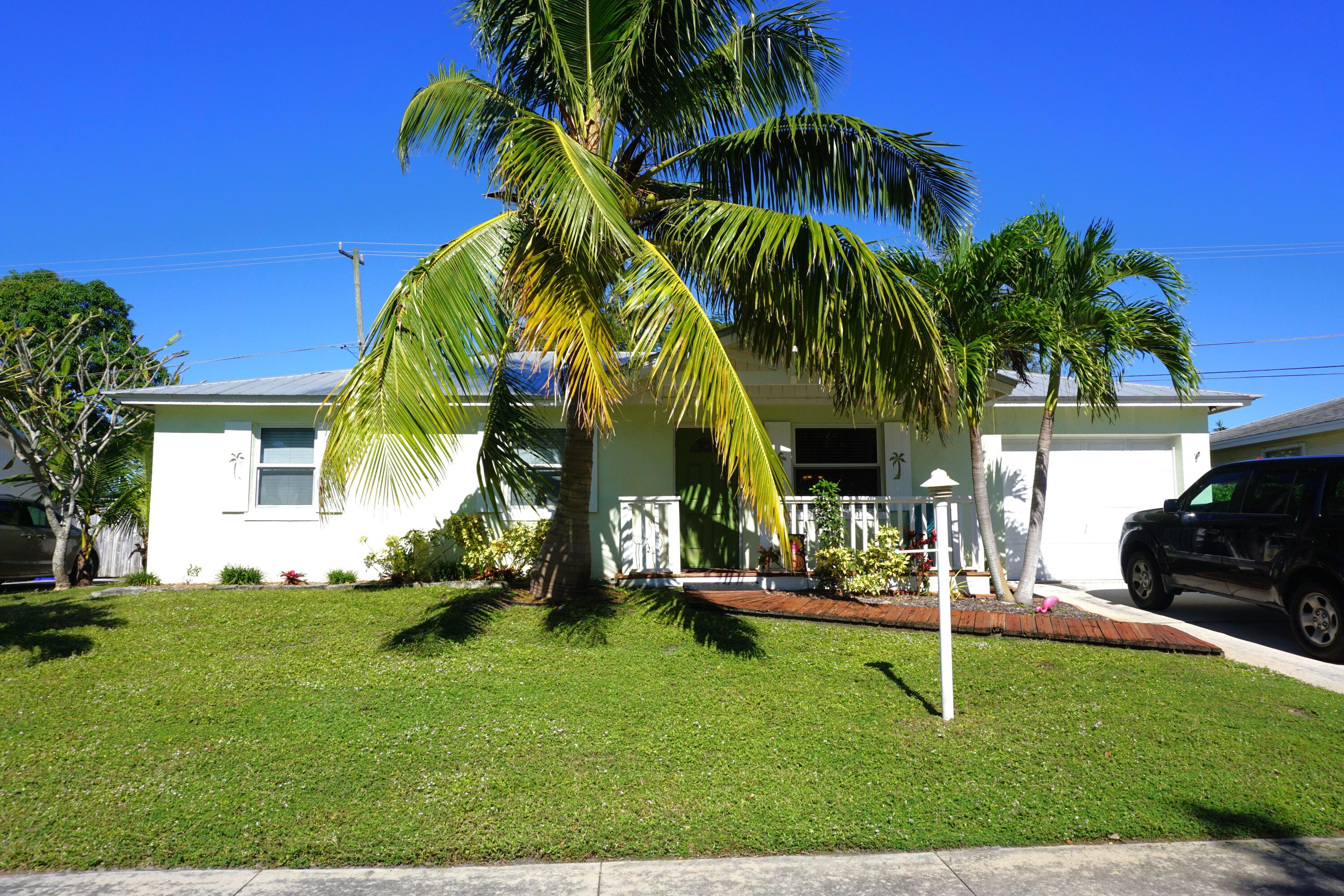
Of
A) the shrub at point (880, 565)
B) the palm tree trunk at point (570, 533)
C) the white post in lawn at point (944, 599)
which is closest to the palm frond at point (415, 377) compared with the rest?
the palm tree trunk at point (570, 533)

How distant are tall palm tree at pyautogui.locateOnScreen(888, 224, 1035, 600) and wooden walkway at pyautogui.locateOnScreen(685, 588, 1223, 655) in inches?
84.7

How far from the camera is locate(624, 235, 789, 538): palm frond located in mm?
5805

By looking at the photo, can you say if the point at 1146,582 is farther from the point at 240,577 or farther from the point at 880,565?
the point at 240,577

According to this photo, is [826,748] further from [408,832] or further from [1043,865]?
[408,832]

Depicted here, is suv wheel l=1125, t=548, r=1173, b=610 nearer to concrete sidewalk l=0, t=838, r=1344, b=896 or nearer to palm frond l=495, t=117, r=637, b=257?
concrete sidewalk l=0, t=838, r=1344, b=896

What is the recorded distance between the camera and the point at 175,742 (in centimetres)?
550

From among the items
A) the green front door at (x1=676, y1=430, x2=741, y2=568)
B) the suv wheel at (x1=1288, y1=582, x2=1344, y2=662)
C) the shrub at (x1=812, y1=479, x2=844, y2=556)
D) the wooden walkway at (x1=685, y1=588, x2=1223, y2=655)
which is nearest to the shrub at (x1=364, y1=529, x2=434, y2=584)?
the green front door at (x1=676, y1=430, x2=741, y2=568)

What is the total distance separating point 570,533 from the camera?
9.09m

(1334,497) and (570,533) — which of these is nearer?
(1334,497)

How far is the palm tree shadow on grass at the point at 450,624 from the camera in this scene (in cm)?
776

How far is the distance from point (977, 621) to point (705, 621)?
2675mm

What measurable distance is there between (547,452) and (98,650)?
5.15 meters

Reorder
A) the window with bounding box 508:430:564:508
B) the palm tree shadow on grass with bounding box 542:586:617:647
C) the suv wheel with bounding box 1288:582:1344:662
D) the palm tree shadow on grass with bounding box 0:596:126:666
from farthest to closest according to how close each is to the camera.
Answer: the window with bounding box 508:430:564:508
the palm tree shadow on grass with bounding box 542:586:617:647
the palm tree shadow on grass with bounding box 0:596:126:666
the suv wheel with bounding box 1288:582:1344:662

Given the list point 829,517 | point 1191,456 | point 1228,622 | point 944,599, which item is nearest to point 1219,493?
point 1228,622
